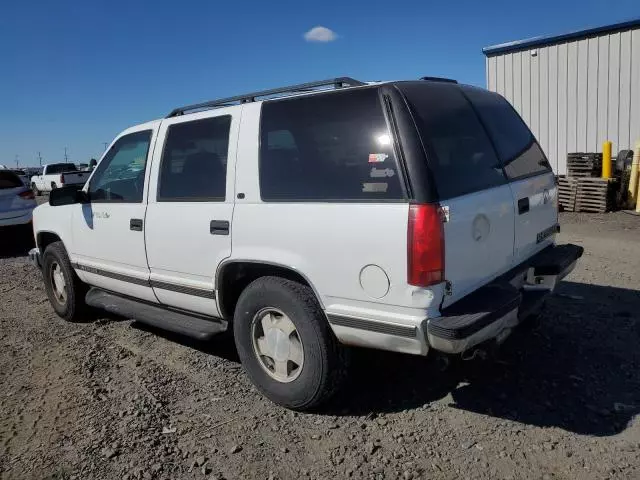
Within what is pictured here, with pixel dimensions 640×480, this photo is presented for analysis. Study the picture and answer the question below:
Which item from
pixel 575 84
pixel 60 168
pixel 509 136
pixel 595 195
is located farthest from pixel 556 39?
pixel 60 168

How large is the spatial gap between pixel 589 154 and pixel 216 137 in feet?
32.2

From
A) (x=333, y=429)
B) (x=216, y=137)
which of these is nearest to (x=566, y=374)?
(x=333, y=429)

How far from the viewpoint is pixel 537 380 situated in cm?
372

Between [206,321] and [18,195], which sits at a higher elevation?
[18,195]

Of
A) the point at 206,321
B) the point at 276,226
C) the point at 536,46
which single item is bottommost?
the point at 206,321

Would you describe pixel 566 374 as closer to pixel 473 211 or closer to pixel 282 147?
pixel 473 211

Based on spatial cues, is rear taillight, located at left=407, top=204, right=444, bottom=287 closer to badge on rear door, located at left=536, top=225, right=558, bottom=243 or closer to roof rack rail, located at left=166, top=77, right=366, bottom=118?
roof rack rail, located at left=166, top=77, right=366, bottom=118

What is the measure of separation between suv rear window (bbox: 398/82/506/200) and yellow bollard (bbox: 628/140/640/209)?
28.2ft

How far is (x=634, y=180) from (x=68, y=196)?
33.8 ft

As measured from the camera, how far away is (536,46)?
1289cm

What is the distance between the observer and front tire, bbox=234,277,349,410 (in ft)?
10.6

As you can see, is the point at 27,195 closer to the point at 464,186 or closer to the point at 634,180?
the point at 464,186

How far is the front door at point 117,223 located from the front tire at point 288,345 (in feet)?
3.96

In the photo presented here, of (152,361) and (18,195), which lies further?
(18,195)
